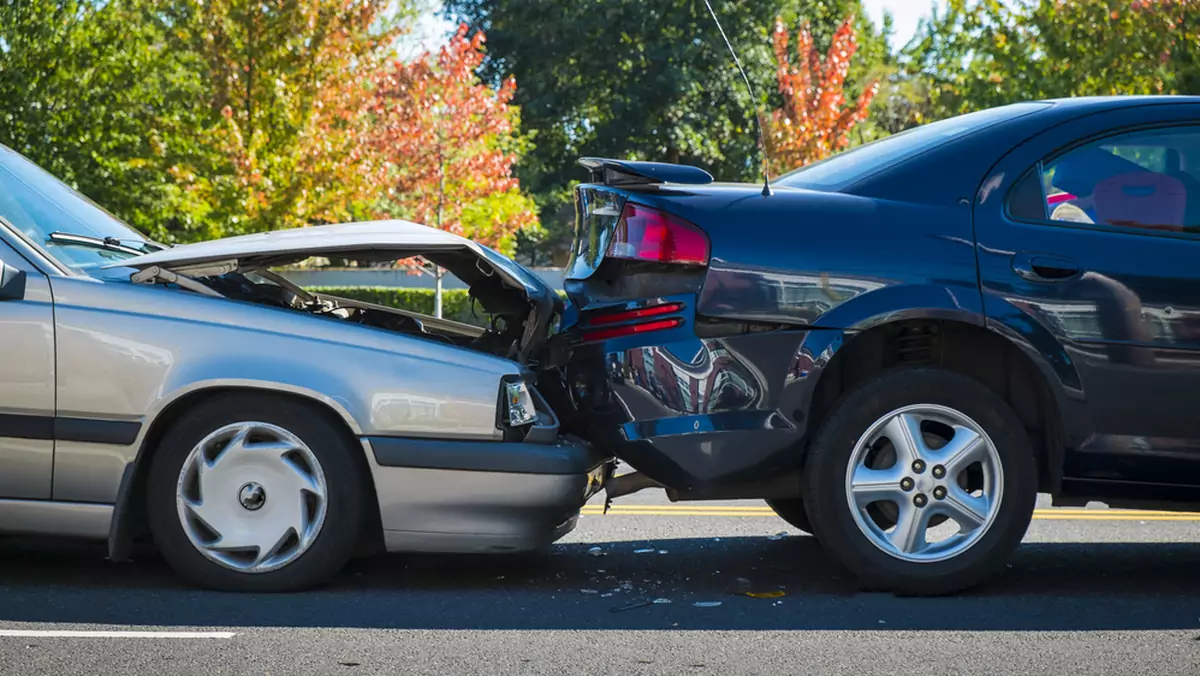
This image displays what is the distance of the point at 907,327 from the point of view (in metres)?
4.91

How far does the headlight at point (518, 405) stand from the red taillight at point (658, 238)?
581 mm

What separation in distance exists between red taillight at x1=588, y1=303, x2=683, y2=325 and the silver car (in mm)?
380

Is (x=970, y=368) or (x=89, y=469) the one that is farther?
(x=970, y=368)

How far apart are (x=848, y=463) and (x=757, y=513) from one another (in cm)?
231

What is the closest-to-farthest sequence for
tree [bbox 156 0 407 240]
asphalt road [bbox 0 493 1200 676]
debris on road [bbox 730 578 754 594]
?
asphalt road [bbox 0 493 1200 676] → debris on road [bbox 730 578 754 594] → tree [bbox 156 0 407 240]

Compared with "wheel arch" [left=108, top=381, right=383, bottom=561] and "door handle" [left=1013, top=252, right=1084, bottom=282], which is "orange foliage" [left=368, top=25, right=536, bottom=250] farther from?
"door handle" [left=1013, top=252, right=1084, bottom=282]

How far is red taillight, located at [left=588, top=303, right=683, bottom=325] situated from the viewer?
4680 millimetres

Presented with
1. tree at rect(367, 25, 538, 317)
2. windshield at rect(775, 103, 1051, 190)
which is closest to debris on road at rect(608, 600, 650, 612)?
windshield at rect(775, 103, 1051, 190)

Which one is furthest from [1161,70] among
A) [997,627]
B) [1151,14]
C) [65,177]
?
[997,627]

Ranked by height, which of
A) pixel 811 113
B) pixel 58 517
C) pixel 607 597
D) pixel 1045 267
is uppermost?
pixel 811 113

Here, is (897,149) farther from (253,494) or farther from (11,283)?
A: (11,283)

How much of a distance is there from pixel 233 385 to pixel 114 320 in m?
0.45

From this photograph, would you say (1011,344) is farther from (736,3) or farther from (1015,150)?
(736,3)

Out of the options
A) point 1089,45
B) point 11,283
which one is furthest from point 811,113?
point 11,283
